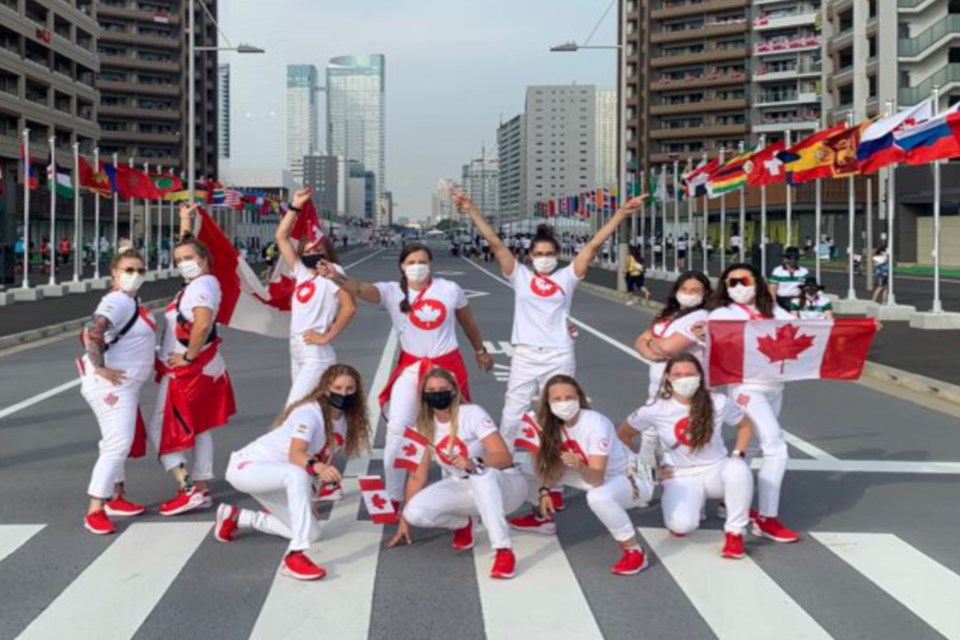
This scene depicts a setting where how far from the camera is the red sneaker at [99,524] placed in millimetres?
6988

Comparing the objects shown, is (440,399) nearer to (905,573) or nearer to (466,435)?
(466,435)

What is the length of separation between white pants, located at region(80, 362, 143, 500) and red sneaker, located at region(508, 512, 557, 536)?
2.38m

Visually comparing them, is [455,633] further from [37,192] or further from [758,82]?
[758,82]

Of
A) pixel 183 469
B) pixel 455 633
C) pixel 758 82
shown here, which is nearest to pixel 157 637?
pixel 455 633

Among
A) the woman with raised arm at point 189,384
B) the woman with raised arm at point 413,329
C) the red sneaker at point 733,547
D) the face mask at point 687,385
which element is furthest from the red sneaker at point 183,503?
the red sneaker at point 733,547

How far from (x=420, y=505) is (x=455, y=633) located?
54.7 inches

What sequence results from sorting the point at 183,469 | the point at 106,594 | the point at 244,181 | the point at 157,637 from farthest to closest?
the point at 244,181
the point at 183,469
the point at 106,594
the point at 157,637

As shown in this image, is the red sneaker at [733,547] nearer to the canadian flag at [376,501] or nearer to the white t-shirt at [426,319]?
the canadian flag at [376,501]

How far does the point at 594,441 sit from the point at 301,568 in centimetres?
169

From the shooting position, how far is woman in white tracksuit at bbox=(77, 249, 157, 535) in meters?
7.05

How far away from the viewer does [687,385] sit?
6.76 m

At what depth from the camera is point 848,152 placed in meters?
25.2

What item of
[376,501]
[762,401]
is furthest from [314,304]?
[762,401]

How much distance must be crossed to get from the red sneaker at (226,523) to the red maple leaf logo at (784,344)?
3281mm
